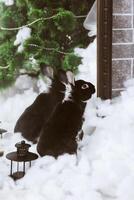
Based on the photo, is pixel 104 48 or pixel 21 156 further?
pixel 104 48

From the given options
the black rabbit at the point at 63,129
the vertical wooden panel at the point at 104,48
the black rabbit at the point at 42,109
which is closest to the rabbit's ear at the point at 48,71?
the black rabbit at the point at 42,109

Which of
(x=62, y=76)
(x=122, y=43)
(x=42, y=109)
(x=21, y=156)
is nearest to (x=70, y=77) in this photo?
(x=62, y=76)

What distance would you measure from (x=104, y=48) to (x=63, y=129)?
42 centimetres

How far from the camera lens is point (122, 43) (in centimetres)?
169

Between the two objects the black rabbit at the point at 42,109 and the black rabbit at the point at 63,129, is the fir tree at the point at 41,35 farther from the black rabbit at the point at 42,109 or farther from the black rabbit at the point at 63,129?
the black rabbit at the point at 63,129

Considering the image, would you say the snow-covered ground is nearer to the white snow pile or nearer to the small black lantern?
the small black lantern

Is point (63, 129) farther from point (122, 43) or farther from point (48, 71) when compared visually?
point (122, 43)

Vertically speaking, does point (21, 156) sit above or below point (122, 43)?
below

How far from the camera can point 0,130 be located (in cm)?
161

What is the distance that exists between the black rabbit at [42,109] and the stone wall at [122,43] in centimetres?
26

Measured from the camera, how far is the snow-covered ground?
5.05 feet

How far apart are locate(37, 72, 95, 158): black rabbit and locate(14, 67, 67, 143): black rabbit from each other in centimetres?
3

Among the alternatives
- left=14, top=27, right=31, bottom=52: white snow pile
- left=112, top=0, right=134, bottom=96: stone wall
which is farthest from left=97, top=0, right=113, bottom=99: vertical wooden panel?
left=14, top=27, right=31, bottom=52: white snow pile

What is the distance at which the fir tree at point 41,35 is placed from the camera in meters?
1.60
